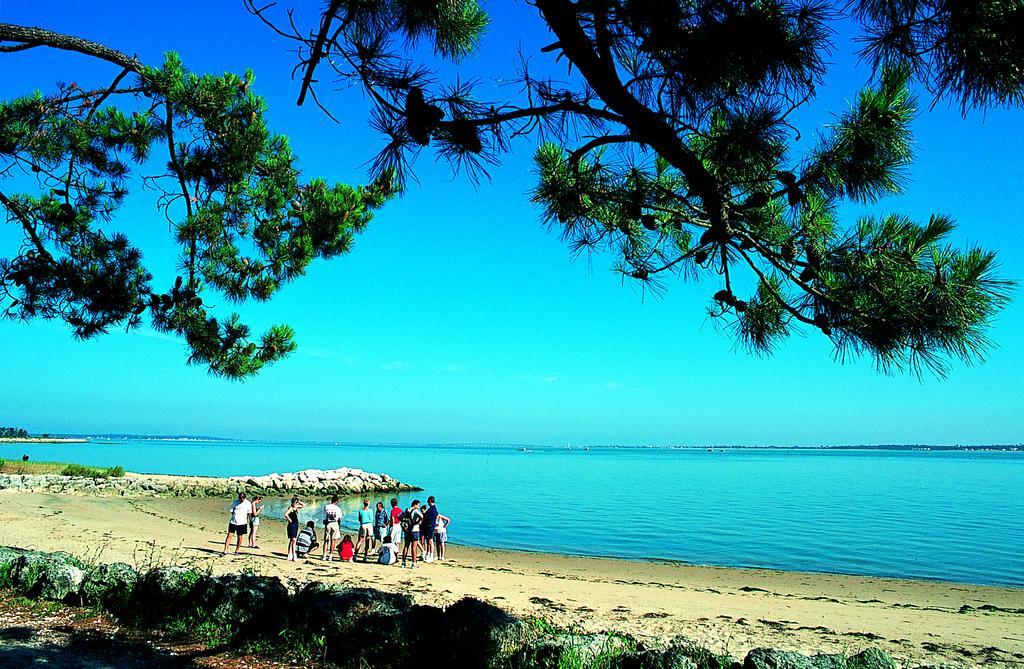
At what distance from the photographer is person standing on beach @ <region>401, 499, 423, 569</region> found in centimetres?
1703

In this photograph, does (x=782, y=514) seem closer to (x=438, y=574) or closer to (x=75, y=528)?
(x=438, y=574)

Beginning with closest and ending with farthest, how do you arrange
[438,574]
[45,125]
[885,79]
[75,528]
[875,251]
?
[885,79] < [875,251] < [45,125] < [438,574] < [75,528]

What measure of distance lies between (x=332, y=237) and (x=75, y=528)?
17.2 metres

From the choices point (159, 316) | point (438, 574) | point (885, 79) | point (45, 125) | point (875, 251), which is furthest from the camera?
point (438, 574)

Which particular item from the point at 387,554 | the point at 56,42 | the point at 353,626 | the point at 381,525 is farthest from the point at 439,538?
the point at 56,42

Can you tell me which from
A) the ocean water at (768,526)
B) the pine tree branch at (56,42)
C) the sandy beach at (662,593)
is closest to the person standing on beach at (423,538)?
the sandy beach at (662,593)

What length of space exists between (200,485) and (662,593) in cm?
3411

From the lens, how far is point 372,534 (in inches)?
718

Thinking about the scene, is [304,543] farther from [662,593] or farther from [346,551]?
[662,593]

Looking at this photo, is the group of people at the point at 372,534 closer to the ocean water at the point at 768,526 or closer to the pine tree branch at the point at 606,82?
the ocean water at the point at 768,526

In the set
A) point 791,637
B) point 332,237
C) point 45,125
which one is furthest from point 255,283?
point 791,637

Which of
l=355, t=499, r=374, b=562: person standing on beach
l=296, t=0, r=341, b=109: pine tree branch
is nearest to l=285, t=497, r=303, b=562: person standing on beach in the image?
l=355, t=499, r=374, b=562: person standing on beach

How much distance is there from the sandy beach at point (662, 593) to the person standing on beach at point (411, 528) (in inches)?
26.6

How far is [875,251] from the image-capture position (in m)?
4.04
